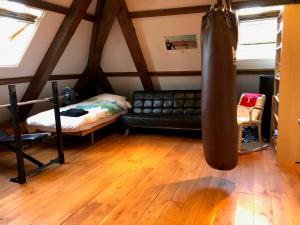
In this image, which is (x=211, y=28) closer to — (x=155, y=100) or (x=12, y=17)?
(x=12, y=17)

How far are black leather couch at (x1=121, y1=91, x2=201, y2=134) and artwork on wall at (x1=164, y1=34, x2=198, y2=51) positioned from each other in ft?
2.90

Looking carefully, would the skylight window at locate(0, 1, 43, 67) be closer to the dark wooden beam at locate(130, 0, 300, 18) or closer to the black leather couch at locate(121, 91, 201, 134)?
the dark wooden beam at locate(130, 0, 300, 18)

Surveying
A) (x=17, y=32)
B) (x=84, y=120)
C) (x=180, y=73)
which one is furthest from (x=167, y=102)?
(x=17, y=32)

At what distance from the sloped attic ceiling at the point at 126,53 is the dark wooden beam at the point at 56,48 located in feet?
0.23

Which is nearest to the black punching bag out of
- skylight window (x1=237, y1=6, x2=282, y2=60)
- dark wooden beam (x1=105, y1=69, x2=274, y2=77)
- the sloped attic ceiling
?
the sloped attic ceiling

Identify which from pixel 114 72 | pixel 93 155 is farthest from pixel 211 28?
pixel 114 72

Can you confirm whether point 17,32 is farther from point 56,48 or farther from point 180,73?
point 180,73

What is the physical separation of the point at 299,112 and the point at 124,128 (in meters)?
3.08

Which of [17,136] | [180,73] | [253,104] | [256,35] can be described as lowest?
[17,136]

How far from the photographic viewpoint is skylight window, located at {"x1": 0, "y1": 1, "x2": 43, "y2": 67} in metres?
3.61

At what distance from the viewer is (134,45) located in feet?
15.8

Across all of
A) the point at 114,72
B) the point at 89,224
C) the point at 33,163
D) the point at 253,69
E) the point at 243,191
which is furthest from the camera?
the point at 114,72

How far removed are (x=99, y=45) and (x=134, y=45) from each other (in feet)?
2.31

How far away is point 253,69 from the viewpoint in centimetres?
477
